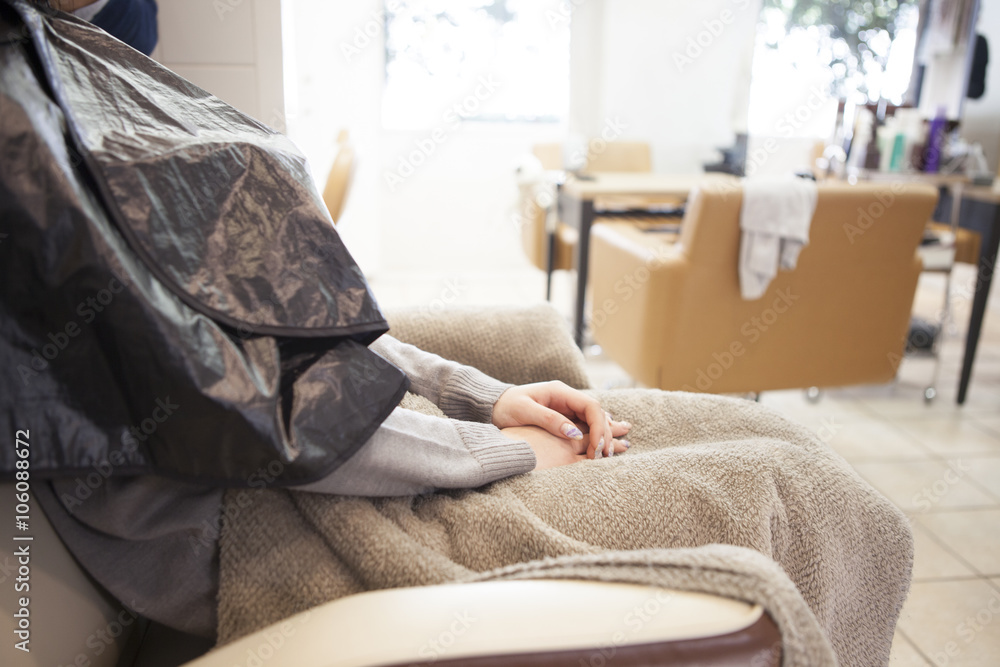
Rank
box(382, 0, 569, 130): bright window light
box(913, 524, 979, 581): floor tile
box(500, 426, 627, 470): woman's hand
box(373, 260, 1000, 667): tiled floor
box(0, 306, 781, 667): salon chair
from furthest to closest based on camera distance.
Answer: box(382, 0, 569, 130): bright window light
box(913, 524, 979, 581): floor tile
box(373, 260, 1000, 667): tiled floor
box(500, 426, 627, 470): woman's hand
box(0, 306, 781, 667): salon chair

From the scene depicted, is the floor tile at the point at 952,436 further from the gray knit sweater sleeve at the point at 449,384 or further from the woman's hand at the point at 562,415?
the gray knit sweater sleeve at the point at 449,384

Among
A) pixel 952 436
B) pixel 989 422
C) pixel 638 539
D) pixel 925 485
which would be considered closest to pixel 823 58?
pixel 989 422

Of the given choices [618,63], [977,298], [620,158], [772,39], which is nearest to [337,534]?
[977,298]

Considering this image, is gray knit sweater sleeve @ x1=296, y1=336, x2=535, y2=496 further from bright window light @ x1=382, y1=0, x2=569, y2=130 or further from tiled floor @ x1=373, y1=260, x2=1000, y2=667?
bright window light @ x1=382, y1=0, x2=569, y2=130

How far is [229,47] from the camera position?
135 centimetres

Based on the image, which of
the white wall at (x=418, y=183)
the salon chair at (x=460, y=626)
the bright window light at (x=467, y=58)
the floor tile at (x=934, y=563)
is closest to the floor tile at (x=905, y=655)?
the floor tile at (x=934, y=563)

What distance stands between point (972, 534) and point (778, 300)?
0.75m

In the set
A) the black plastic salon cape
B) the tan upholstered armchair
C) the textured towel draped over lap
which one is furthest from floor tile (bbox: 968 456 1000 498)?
the black plastic salon cape

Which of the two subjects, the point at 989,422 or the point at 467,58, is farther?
the point at 467,58

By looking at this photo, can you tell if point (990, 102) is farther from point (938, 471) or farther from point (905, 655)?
point (905, 655)

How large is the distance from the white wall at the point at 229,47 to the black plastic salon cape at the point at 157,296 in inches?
27.2

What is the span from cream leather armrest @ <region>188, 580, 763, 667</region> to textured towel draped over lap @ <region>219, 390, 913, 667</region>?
0.06ft

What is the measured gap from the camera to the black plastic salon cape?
55cm

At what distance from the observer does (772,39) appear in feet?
15.1
